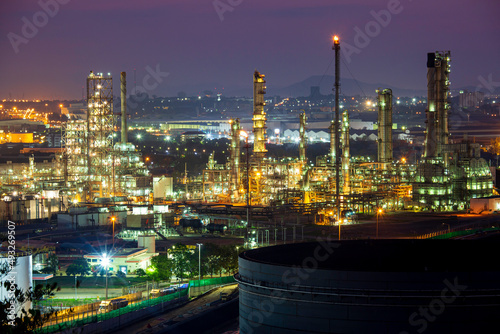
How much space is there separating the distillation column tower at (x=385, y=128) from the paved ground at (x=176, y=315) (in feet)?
104

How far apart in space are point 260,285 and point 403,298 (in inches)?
124

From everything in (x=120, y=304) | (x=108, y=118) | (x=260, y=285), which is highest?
(x=108, y=118)

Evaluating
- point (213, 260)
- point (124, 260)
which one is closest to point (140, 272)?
point (124, 260)

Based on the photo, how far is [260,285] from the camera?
63.8ft

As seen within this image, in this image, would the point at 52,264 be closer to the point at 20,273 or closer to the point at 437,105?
the point at 20,273

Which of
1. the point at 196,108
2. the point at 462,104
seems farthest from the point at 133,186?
the point at 196,108

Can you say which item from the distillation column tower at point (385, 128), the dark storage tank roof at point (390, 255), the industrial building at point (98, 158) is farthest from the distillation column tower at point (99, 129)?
the dark storage tank roof at point (390, 255)

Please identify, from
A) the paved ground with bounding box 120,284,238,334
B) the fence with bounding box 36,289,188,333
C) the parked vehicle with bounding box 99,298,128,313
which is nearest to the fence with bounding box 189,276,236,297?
the paved ground with bounding box 120,284,238,334

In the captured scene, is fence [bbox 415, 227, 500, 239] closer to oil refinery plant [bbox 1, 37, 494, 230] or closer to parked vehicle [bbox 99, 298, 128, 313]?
oil refinery plant [bbox 1, 37, 494, 230]

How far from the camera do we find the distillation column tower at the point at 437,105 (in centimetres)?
6131

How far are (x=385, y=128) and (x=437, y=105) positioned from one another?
3.79 m

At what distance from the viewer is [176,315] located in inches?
1108

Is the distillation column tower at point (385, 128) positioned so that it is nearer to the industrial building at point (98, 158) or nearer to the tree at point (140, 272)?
the industrial building at point (98, 158)

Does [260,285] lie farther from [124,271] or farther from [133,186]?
[133,186]
